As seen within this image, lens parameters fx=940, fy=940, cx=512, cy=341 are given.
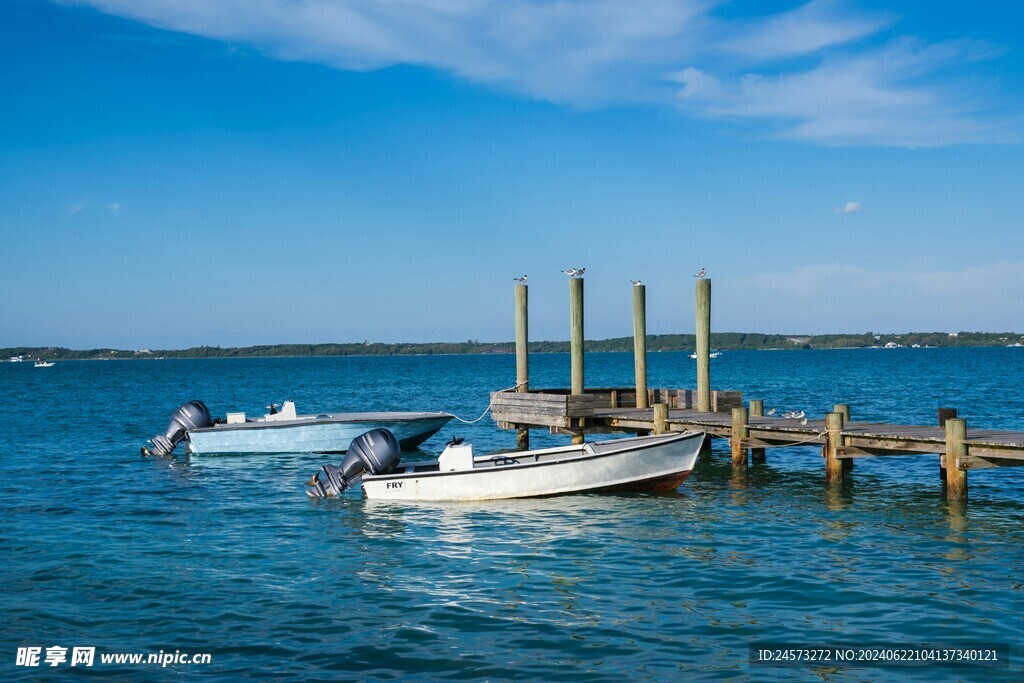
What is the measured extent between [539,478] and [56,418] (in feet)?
130

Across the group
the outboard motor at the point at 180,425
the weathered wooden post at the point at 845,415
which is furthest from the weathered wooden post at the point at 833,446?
the outboard motor at the point at 180,425

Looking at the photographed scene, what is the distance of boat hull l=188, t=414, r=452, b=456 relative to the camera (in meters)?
29.0

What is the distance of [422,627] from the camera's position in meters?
11.3

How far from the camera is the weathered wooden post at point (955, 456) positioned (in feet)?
57.4

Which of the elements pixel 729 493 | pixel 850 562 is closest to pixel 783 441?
pixel 729 493

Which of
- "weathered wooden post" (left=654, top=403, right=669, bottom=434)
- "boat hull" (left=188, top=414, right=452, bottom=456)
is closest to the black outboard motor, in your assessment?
"weathered wooden post" (left=654, top=403, right=669, bottom=434)

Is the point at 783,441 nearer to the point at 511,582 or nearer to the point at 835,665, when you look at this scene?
the point at 511,582

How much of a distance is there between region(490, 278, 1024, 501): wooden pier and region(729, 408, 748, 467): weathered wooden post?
24 mm

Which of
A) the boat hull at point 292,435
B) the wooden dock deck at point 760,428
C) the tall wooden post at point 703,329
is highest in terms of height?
the tall wooden post at point 703,329

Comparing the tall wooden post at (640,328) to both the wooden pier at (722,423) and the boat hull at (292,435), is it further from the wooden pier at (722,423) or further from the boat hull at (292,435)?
the boat hull at (292,435)

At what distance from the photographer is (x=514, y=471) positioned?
749 inches

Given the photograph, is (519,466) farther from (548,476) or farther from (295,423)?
(295,423)

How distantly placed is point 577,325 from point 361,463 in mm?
8514

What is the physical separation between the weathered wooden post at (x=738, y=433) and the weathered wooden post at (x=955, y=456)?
5.06 meters
